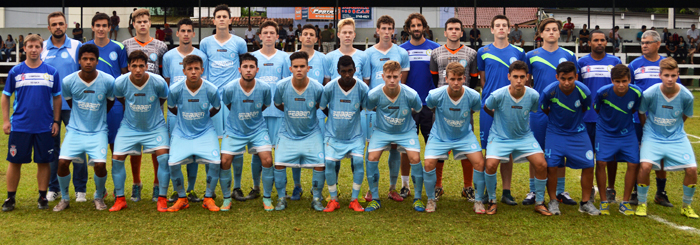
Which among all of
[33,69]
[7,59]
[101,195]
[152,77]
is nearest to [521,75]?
[152,77]

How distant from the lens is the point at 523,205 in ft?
19.4

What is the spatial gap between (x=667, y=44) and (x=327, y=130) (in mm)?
24177

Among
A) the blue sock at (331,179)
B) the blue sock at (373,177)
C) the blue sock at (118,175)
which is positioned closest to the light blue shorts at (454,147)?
the blue sock at (373,177)

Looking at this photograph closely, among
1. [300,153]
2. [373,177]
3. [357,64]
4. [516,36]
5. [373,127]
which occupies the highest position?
[516,36]

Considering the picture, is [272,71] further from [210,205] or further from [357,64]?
[210,205]

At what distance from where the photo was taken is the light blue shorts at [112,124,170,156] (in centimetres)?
559

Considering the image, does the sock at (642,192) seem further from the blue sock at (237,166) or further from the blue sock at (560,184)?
the blue sock at (237,166)

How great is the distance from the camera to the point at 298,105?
5695mm

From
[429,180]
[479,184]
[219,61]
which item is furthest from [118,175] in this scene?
[479,184]

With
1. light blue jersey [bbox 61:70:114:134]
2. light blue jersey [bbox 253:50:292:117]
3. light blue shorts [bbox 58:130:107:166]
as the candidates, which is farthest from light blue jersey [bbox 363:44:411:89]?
light blue shorts [bbox 58:130:107:166]

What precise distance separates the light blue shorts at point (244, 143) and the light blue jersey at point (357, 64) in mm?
1188

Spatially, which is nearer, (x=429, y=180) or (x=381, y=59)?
(x=429, y=180)

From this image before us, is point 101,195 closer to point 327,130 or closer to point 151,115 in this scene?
point 151,115

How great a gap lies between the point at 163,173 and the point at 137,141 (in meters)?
0.42
